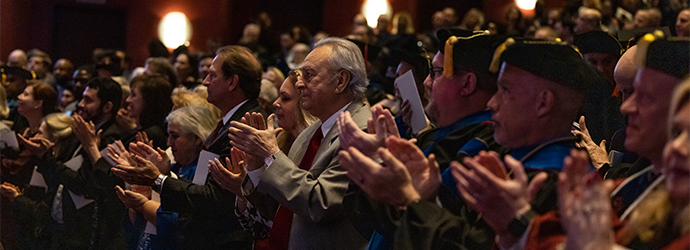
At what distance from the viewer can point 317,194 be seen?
2777 mm

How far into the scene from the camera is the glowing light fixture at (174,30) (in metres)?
14.3

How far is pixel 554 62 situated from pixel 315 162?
4.24ft

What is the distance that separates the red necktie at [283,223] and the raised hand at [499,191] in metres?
1.47

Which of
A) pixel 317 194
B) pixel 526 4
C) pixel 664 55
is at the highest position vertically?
pixel 664 55

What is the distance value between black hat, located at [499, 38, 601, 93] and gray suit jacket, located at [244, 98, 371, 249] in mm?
961

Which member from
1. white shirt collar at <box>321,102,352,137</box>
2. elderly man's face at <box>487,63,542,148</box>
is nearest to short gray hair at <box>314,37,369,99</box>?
white shirt collar at <box>321,102,352,137</box>

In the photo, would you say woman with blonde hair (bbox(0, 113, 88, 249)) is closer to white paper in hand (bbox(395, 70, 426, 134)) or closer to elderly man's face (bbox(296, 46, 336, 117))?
elderly man's face (bbox(296, 46, 336, 117))

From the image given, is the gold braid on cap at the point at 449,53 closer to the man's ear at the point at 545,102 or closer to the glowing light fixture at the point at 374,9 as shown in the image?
the man's ear at the point at 545,102

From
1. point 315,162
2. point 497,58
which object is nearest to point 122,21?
point 315,162

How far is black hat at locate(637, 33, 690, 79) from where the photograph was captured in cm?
178

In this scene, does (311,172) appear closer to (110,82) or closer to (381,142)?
(381,142)

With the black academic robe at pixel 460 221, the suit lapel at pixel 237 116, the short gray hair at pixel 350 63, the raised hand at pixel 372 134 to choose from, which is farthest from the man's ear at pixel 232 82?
the black academic robe at pixel 460 221

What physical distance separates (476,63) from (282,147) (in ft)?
5.44

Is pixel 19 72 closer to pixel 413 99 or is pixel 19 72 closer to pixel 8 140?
pixel 8 140
